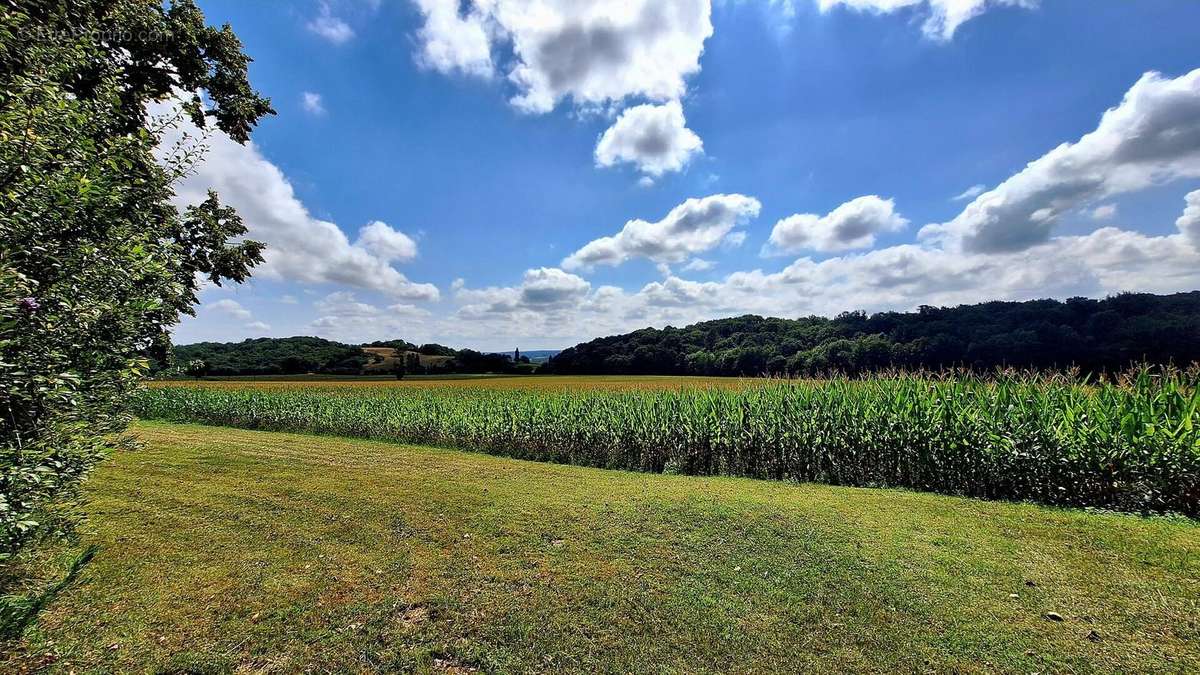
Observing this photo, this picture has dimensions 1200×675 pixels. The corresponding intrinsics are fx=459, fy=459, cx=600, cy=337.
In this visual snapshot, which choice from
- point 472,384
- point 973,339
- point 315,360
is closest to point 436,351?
point 315,360

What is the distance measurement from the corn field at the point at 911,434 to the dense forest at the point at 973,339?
1.38 metres

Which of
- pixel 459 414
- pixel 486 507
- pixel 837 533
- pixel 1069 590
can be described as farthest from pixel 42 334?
pixel 459 414

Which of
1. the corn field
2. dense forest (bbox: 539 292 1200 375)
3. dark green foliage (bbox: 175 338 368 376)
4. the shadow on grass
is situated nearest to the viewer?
the shadow on grass

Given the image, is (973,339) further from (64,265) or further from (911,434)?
(64,265)

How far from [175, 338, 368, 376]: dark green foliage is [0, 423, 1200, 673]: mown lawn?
58.4 metres

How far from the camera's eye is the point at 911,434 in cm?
998

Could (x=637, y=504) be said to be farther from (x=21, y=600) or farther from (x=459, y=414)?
(x=459, y=414)

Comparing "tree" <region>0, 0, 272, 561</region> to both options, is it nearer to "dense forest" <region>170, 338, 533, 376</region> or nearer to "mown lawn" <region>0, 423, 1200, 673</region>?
"mown lawn" <region>0, 423, 1200, 673</region>

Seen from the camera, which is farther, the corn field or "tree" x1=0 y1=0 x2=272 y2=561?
the corn field

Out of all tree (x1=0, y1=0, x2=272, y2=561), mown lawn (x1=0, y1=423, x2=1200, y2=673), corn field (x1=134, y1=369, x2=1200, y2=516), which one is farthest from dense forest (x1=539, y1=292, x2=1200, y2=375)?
tree (x1=0, y1=0, x2=272, y2=561)

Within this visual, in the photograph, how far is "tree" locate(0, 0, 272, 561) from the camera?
9.00 feet

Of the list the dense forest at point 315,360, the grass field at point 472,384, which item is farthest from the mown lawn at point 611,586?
the dense forest at point 315,360

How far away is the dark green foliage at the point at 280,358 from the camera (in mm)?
57031

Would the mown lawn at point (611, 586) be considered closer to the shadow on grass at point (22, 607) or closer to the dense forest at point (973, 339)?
the shadow on grass at point (22, 607)
